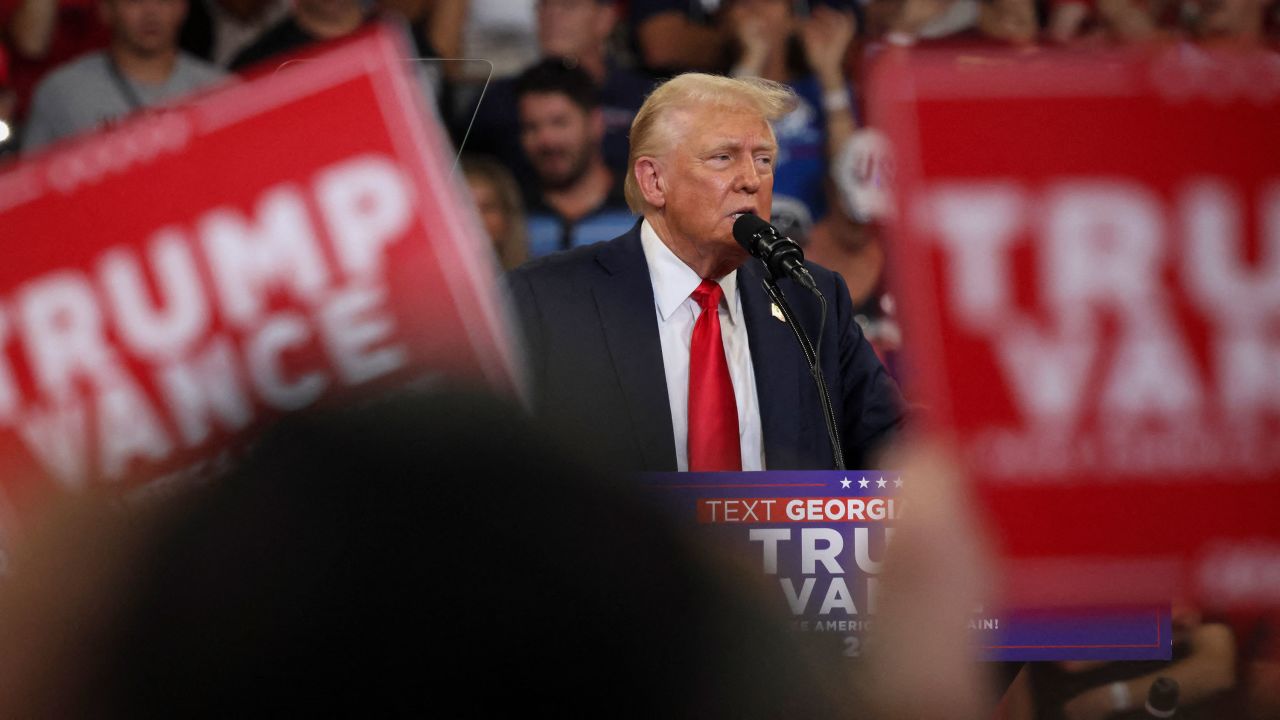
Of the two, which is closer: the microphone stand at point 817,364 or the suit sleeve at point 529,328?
the microphone stand at point 817,364

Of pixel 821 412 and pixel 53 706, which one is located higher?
pixel 53 706

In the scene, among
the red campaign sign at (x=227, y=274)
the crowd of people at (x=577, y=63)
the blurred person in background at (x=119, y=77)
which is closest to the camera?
the red campaign sign at (x=227, y=274)

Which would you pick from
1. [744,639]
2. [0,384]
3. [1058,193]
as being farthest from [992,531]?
[0,384]

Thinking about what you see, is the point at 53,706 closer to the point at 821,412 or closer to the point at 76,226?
the point at 76,226

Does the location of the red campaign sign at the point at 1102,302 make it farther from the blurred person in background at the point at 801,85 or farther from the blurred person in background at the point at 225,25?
the blurred person in background at the point at 225,25

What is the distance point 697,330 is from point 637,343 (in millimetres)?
101

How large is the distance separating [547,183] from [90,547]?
3.10 meters

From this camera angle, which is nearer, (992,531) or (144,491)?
(144,491)

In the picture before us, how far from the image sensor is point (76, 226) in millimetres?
A: 808

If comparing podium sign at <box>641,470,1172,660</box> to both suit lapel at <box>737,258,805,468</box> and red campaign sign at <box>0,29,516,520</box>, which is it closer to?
suit lapel at <box>737,258,805,468</box>

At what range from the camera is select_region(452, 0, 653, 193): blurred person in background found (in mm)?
3711

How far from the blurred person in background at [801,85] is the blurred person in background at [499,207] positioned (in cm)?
73

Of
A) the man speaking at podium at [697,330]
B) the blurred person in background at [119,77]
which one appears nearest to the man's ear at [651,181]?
the man speaking at podium at [697,330]

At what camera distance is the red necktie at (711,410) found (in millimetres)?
2119
